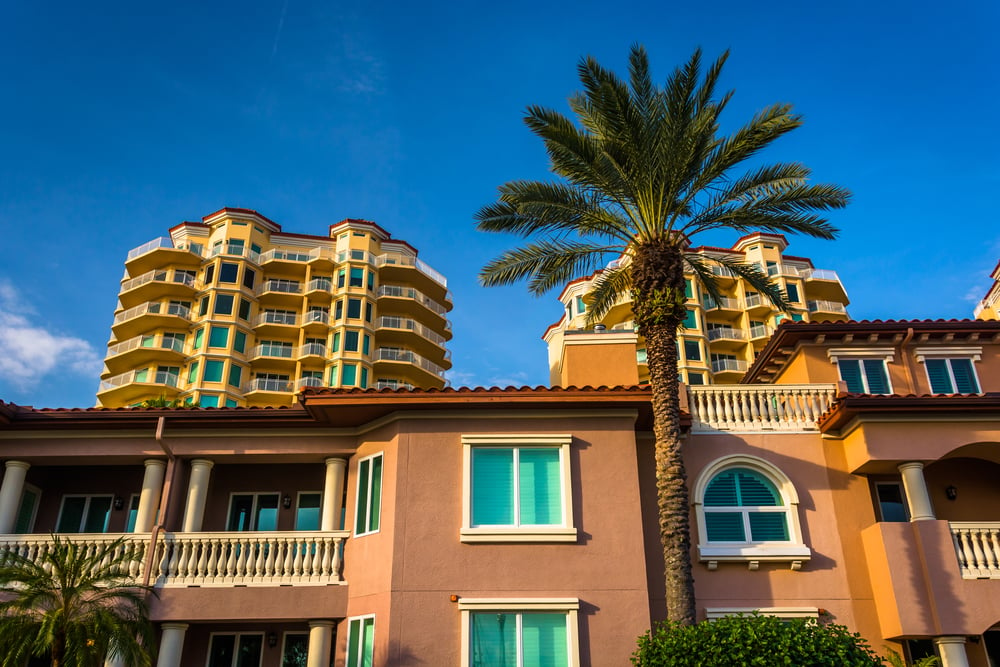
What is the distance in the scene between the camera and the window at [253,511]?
18.6m

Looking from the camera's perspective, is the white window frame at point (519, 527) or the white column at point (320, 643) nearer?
the white window frame at point (519, 527)

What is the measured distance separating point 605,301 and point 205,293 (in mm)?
52898

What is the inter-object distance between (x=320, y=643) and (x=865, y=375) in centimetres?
1420

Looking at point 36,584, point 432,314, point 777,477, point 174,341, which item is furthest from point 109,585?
point 432,314

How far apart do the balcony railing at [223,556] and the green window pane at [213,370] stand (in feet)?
156

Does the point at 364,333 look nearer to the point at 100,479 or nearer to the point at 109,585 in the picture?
the point at 100,479

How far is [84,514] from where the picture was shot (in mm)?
18891

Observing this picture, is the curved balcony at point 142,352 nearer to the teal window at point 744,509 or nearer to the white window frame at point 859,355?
the white window frame at point 859,355

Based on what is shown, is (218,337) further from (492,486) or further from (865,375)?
→ (865,375)

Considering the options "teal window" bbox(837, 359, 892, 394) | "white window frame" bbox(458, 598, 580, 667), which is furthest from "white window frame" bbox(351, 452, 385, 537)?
"teal window" bbox(837, 359, 892, 394)

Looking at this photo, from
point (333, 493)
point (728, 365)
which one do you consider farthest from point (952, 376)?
point (728, 365)

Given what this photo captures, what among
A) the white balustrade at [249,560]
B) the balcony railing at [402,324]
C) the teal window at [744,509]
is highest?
the balcony railing at [402,324]

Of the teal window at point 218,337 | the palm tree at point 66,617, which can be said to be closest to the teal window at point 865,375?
the palm tree at point 66,617

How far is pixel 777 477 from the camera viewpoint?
16891 millimetres
